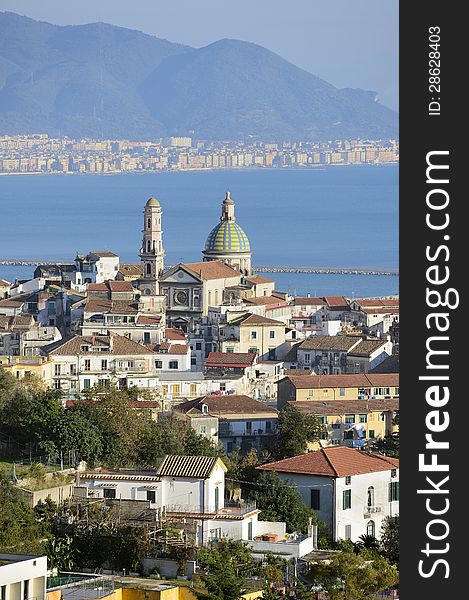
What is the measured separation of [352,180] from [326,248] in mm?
67044

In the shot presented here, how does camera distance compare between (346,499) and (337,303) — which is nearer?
(346,499)

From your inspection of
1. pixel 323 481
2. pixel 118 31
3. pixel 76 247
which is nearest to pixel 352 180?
pixel 118 31

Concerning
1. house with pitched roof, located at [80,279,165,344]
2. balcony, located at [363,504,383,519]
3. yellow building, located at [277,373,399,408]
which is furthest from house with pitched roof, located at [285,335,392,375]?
balcony, located at [363,504,383,519]

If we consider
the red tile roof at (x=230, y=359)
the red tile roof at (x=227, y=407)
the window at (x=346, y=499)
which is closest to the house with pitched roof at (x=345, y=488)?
the window at (x=346, y=499)

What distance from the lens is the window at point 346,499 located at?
36.9 ft

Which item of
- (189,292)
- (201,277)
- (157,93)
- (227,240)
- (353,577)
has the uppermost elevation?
(157,93)

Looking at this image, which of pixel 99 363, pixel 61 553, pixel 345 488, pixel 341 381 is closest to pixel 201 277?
pixel 99 363

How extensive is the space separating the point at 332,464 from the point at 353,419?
15.1 ft

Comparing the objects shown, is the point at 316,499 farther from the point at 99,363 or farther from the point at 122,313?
the point at 122,313

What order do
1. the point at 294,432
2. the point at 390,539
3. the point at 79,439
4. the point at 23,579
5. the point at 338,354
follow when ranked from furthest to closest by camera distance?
the point at 338,354, the point at 294,432, the point at 79,439, the point at 390,539, the point at 23,579

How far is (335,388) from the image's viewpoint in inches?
690

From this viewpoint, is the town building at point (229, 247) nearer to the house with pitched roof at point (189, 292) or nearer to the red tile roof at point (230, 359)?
the house with pitched roof at point (189, 292)

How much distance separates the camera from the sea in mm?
56375

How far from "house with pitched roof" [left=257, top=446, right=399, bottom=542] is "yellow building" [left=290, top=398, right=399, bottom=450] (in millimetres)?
3704
